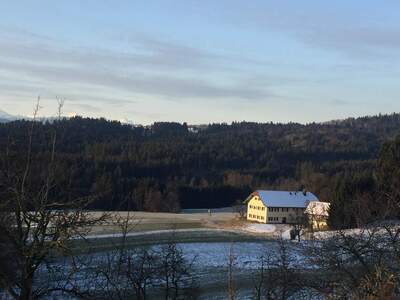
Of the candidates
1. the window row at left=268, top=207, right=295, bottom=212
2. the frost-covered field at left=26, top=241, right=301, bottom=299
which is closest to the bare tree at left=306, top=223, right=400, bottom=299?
the frost-covered field at left=26, top=241, right=301, bottom=299

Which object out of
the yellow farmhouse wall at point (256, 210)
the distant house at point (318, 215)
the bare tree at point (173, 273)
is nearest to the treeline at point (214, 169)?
the distant house at point (318, 215)

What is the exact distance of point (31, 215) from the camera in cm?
917

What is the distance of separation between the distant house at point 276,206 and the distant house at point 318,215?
327 inches

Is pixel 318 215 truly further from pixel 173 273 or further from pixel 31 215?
pixel 31 215

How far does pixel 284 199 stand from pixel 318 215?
847 inches

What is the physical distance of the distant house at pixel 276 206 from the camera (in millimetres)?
90062

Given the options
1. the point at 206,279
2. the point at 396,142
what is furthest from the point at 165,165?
the point at 206,279

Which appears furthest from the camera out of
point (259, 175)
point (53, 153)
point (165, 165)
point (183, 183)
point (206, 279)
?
point (259, 175)

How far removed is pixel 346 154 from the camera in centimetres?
18038

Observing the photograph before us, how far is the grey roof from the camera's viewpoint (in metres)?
90.8

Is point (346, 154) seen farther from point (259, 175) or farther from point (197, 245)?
point (197, 245)

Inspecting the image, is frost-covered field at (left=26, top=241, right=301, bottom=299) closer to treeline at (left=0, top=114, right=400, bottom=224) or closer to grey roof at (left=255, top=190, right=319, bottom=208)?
treeline at (left=0, top=114, right=400, bottom=224)

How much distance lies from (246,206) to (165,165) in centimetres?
4085

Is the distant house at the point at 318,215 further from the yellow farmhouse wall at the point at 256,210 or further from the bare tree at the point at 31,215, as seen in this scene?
the bare tree at the point at 31,215
